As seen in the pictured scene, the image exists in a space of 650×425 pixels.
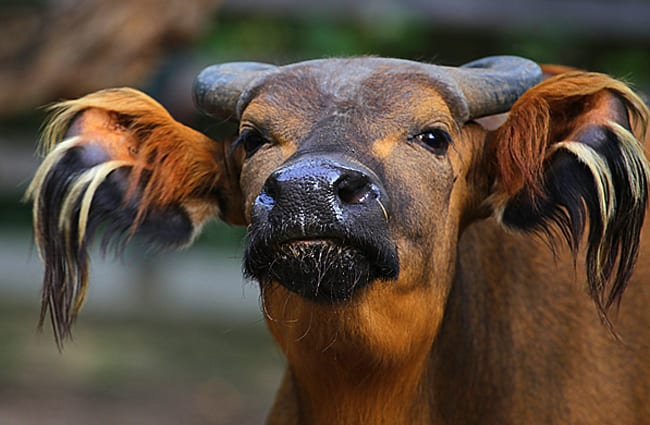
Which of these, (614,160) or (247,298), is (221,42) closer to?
(247,298)

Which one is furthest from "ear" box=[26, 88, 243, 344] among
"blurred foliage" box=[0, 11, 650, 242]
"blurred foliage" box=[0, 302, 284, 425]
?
"blurred foliage" box=[0, 11, 650, 242]

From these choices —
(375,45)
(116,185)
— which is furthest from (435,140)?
(375,45)

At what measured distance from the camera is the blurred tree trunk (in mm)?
Answer: 7438

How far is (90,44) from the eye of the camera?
752 centimetres

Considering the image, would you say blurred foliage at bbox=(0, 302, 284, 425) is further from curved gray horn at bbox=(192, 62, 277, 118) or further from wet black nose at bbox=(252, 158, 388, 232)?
wet black nose at bbox=(252, 158, 388, 232)

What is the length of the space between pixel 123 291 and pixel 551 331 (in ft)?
21.1

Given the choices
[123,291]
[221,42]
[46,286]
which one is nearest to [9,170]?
[123,291]

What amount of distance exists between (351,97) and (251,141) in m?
0.40

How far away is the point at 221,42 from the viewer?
10367 mm

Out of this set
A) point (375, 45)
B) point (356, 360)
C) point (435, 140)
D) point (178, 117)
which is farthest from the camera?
point (375, 45)

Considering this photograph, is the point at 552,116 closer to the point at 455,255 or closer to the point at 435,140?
the point at 435,140

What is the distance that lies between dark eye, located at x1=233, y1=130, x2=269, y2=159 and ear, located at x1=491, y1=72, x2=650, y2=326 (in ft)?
2.71

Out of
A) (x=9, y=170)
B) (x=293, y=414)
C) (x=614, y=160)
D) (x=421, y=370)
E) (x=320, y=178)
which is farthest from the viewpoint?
(x=9, y=170)

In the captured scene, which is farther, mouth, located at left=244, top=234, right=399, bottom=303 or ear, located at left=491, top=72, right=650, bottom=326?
ear, located at left=491, top=72, right=650, bottom=326
